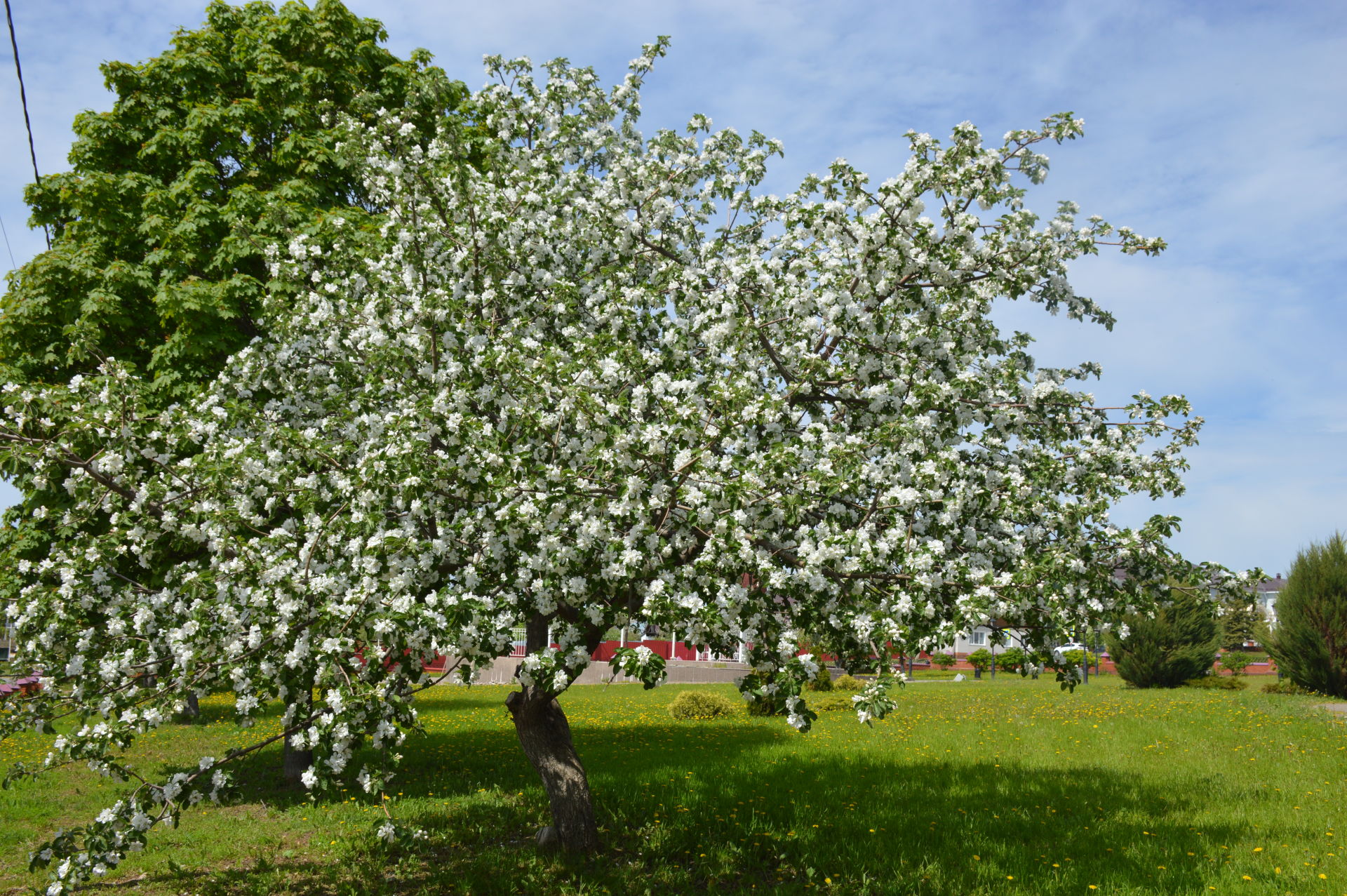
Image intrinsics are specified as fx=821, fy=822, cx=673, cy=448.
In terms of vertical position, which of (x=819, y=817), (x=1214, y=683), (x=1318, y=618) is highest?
(x=1318, y=618)

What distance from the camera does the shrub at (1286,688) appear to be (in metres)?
27.7

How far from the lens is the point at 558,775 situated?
1023cm

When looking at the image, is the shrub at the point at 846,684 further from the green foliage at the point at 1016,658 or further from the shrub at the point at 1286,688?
the green foliage at the point at 1016,658

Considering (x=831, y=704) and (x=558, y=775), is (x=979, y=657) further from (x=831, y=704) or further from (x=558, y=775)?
(x=831, y=704)

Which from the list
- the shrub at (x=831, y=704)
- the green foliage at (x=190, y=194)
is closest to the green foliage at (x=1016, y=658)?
the green foliage at (x=190, y=194)

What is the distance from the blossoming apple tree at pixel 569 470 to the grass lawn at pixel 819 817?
1668 millimetres

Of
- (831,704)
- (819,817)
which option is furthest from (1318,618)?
(819,817)

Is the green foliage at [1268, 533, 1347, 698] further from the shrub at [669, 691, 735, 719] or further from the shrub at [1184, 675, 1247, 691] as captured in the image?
the shrub at [669, 691, 735, 719]

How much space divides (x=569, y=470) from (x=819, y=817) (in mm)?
7176

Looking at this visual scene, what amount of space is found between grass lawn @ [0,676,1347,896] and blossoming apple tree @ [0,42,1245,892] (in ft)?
5.47

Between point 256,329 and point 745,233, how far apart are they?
8956 millimetres

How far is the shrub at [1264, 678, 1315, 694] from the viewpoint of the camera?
27705 millimetres

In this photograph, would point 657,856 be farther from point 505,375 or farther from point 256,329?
point 256,329

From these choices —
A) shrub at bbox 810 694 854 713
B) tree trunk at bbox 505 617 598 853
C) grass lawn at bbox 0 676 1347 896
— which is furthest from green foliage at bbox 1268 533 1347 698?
tree trunk at bbox 505 617 598 853
